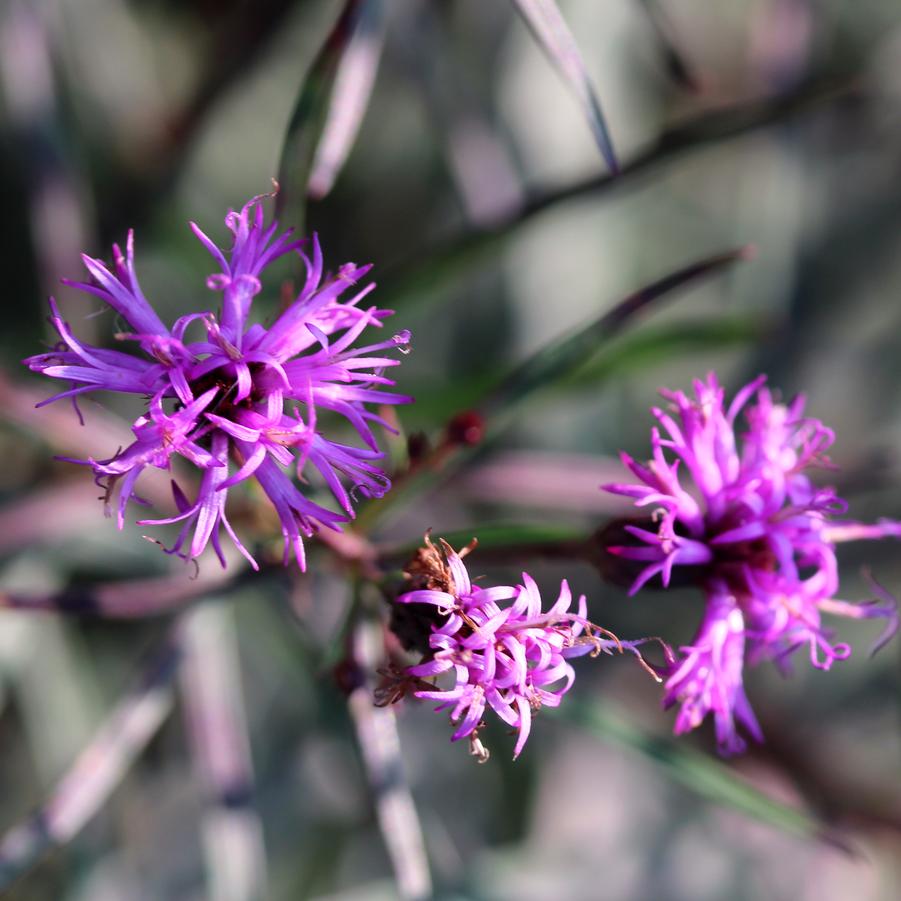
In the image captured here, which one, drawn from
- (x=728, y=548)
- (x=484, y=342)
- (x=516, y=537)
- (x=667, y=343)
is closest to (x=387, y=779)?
(x=516, y=537)

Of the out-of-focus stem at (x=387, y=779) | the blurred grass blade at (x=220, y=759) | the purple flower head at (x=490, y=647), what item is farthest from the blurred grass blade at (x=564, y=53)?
the blurred grass blade at (x=220, y=759)

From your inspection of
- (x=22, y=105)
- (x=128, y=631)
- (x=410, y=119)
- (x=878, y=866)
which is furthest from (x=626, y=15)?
(x=878, y=866)

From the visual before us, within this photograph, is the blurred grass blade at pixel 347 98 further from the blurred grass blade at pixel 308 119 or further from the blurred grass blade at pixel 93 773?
the blurred grass blade at pixel 93 773

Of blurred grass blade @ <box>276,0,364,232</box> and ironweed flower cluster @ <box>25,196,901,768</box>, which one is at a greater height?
blurred grass blade @ <box>276,0,364,232</box>

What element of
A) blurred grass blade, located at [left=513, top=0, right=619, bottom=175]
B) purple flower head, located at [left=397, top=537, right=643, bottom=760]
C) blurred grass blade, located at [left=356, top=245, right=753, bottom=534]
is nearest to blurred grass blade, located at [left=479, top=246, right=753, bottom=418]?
blurred grass blade, located at [left=356, top=245, right=753, bottom=534]

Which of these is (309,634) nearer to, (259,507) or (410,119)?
(259,507)

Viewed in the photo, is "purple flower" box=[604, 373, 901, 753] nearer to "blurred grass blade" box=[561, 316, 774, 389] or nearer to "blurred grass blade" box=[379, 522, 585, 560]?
"blurred grass blade" box=[379, 522, 585, 560]
